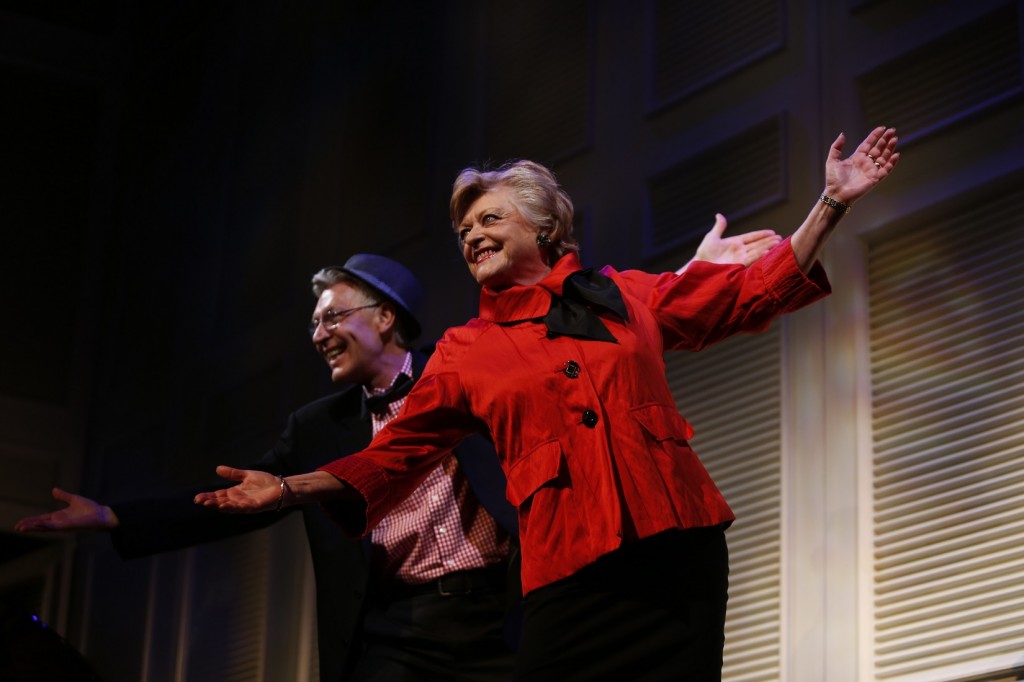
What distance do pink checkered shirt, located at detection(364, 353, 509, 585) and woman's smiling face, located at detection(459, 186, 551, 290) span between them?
0.64 metres

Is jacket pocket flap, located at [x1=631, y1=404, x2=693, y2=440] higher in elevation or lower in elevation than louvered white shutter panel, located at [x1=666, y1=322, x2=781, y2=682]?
lower

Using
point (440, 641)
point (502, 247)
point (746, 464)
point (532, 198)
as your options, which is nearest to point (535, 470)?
point (502, 247)

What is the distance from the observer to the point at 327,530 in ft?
10.1

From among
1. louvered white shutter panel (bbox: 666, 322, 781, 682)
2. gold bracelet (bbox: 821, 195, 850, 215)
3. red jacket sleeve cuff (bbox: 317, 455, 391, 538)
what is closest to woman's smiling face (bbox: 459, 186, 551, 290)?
red jacket sleeve cuff (bbox: 317, 455, 391, 538)

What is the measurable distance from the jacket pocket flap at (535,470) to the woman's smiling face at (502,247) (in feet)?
1.26

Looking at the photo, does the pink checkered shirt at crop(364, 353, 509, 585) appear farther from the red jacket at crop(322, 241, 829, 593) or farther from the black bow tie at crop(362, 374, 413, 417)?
the red jacket at crop(322, 241, 829, 593)

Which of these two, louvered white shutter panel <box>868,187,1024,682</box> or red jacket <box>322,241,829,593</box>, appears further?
louvered white shutter panel <box>868,187,1024,682</box>

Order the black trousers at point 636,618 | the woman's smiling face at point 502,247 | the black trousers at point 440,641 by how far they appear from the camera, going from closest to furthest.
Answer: the black trousers at point 636,618, the woman's smiling face at point 502,247, the black trousers at point 440,641

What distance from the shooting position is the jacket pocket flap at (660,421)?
6.86 feet

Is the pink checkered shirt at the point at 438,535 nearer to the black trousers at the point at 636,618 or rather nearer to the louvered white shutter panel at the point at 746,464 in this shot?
the black trousers at the point at 636,618

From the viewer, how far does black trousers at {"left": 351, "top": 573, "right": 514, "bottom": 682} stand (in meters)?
2.80

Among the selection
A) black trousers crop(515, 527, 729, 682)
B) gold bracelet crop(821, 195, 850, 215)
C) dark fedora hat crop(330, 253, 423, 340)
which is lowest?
black trousers crop(515, 527, 729, 682)

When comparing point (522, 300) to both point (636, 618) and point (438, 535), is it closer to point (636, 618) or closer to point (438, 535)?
point (636, 618)

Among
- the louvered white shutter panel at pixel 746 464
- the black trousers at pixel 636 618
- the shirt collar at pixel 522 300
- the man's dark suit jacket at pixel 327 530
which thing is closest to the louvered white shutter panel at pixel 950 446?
the louvered white shutter panel at pixel 746 464
